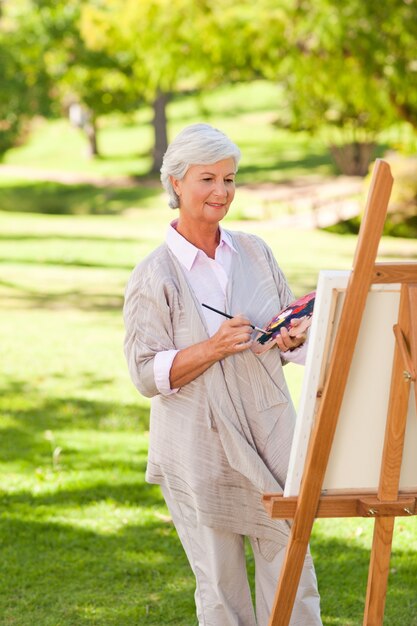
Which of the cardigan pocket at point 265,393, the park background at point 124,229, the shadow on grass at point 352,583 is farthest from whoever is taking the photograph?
the park background at point 124,229

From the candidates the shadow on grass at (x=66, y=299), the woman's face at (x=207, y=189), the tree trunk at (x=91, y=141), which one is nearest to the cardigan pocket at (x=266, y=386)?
the woman's face at (x=207, y=189)

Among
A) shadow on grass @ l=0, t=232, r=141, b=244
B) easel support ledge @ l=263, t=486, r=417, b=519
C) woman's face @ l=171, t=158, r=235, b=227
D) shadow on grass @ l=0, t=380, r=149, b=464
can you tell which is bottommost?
shadow on grass @ l=0, t=232, r=141, b=244

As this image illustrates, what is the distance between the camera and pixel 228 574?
163 inches

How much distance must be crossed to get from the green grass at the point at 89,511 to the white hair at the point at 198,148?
234 cm

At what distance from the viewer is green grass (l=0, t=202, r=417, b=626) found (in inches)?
215

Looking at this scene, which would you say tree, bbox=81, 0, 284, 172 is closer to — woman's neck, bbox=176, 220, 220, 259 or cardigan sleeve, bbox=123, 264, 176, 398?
woman's neck, bbox=176, 220, 220, 259

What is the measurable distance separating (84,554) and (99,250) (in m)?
16.9

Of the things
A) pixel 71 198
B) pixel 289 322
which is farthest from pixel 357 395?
pixel 71 198

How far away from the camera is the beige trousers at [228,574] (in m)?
4.13

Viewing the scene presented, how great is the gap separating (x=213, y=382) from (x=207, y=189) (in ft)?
2.21

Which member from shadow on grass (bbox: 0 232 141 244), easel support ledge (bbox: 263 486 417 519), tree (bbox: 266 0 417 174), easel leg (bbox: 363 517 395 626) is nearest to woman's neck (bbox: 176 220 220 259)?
easel support ledge (bbox: 263 486 417 519)

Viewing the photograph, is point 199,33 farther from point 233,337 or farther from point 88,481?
point 233,337

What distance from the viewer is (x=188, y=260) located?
4.07 meters

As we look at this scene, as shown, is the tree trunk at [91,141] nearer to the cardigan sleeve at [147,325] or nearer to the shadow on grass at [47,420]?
the shadow on grass at [47,420]
